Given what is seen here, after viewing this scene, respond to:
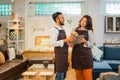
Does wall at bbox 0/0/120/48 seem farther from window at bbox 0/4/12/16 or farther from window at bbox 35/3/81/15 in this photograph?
window at bbox 0/4/12/16

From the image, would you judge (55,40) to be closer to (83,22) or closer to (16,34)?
(83,22)

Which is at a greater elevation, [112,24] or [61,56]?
[112,24]

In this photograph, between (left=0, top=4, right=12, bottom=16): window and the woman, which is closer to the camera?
the woman

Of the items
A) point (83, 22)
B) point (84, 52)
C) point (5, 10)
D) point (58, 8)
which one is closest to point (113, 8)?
point (58, 8)

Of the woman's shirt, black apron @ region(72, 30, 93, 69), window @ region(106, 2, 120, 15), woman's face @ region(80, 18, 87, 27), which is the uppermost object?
window @ region(106, 2, 120, 15)

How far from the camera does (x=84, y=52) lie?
3.67 m

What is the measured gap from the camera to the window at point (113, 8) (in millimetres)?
7246

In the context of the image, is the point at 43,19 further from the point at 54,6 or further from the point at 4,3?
the point at 4,3

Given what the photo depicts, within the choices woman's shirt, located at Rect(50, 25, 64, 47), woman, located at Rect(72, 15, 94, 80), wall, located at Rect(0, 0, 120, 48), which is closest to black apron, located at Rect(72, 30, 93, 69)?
woman, located at Rect(72, 15, 94, 80)

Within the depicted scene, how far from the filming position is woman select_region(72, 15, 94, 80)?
12.0ft

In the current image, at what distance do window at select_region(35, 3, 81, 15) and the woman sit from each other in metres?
3.78

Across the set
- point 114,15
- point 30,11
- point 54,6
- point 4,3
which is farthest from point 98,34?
point 4,3

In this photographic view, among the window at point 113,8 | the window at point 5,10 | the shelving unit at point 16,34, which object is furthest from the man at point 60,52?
the window at point 5,10

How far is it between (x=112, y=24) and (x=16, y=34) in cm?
309
